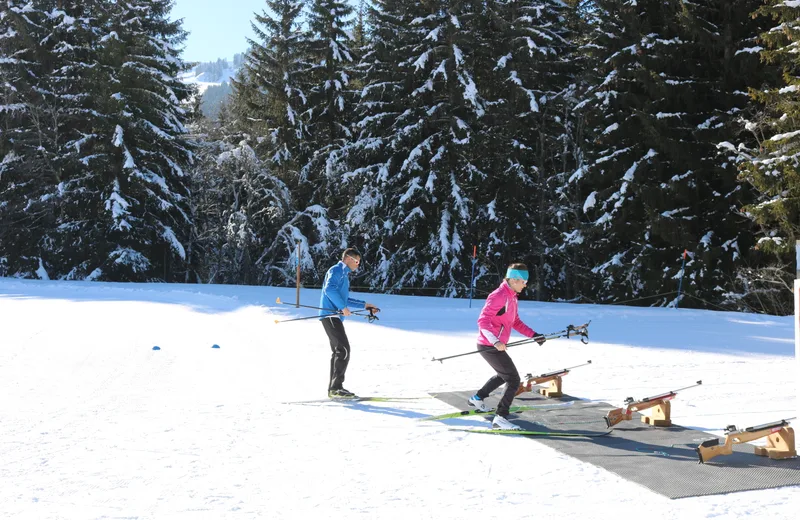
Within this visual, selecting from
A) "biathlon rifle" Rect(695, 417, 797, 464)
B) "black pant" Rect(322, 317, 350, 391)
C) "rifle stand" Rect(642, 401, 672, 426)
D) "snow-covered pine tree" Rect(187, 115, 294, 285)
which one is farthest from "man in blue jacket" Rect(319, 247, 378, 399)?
"snow-covered pine tree" Rect(187, 115, 294, 285)

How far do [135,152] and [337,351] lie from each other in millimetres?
25246

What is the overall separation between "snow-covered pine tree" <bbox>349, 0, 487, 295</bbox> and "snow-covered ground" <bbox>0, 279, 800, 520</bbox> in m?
9.98

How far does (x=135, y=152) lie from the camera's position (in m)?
31.2

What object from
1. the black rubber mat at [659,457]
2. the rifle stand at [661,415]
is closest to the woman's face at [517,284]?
the black rubber mat at [659,457]

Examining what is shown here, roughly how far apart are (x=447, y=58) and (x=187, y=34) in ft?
52.1

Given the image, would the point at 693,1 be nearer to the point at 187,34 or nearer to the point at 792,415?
the point at 792,415

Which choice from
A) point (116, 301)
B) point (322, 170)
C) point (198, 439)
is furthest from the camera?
point (322, 170)

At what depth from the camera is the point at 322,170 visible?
101ft

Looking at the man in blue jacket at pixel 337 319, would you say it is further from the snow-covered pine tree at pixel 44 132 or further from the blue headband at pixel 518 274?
the snow-covered pine tree at pixel 44 132

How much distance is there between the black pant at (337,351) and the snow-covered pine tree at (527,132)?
18.8 m

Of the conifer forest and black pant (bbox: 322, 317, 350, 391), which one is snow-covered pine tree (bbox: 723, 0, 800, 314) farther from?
black pant (bbox: 322, 317, 350, 391)

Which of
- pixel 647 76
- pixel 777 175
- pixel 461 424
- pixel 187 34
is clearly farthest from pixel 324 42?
pixel 461 424

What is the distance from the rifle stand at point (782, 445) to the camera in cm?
613

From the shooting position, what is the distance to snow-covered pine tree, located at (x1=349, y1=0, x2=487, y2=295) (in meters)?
26.4
